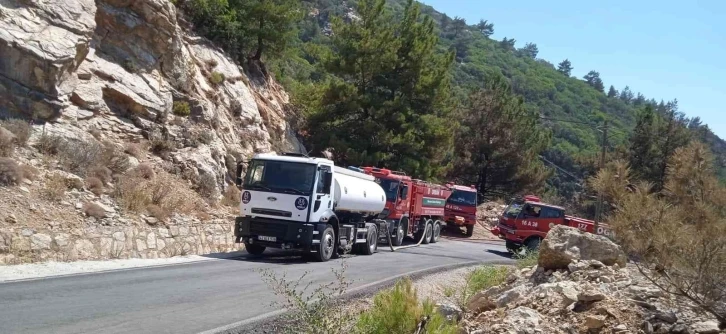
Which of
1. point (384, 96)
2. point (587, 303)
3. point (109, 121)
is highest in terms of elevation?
point (384, 96)

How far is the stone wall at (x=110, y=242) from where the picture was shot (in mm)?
14500

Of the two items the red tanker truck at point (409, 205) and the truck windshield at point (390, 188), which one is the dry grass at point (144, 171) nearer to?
the red tanker truck at point (409, 205)

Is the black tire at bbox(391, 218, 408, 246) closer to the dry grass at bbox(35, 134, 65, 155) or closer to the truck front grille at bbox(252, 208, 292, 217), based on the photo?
the truck front grille at bbox(252, 208, 292, 217)

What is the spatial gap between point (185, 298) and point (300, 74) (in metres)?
44.8

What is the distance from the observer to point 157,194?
21109 millimetres

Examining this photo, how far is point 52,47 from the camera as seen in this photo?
21422mm

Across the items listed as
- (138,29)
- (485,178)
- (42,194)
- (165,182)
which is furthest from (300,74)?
(42,194)

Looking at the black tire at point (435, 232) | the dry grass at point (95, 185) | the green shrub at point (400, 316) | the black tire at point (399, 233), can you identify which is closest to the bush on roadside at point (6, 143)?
the dry grass at point (95, 185)

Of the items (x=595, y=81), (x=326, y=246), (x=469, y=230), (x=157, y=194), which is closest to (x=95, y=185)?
(x=157, y=194)

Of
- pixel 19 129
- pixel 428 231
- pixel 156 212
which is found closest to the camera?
pixel 19 129

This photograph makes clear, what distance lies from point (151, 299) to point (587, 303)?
6.84 meters

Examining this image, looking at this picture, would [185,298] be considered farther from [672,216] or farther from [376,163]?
[376,163]

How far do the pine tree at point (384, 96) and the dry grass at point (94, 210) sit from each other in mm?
19199

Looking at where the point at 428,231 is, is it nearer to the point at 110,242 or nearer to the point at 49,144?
the point at 49,144
